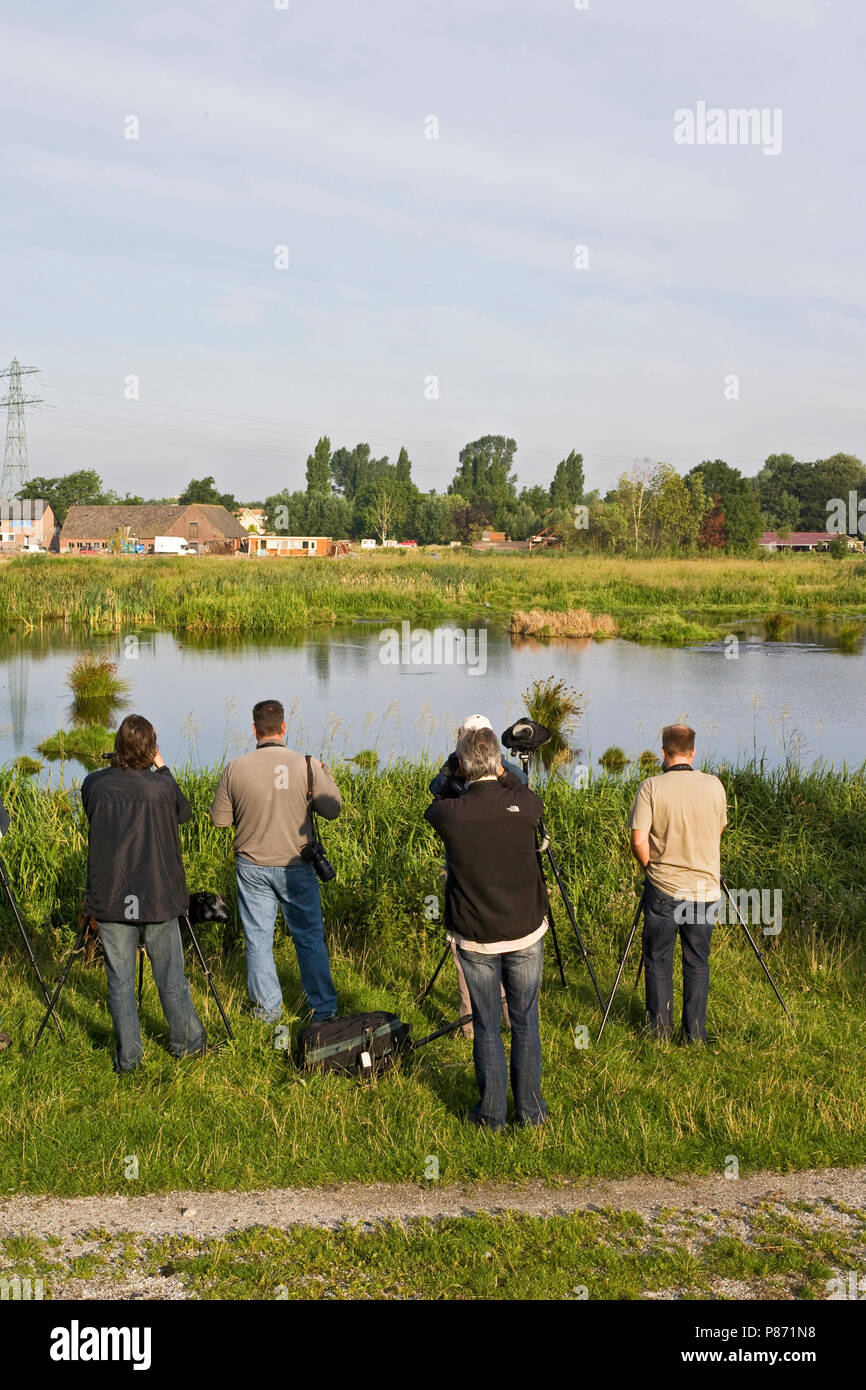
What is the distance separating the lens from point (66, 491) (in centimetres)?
12044

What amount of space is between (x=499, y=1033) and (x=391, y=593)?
45.1 m

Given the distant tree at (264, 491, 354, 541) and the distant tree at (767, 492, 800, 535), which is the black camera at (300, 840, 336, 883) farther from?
the distant tree at (767, 492, 800, 535)

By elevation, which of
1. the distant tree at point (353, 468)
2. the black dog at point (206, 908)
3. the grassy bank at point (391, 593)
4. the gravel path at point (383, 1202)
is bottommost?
the gravel path at point (383, 1202)

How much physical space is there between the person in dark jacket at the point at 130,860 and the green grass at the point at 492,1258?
164 centimetres

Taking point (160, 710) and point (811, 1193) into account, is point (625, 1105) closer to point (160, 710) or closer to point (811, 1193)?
point (811, 1193)

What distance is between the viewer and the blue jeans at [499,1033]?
5172 mm

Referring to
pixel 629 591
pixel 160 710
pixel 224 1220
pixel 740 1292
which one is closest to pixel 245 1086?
pixel 224 1220

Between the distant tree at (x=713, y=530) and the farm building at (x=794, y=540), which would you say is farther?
the farm building at (x=794, y=540)

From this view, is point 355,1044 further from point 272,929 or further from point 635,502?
point 635,502

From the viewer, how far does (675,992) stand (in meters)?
7.26

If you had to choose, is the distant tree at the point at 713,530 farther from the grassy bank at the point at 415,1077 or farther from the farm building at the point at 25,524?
the grassy bank at the point at 415,1077

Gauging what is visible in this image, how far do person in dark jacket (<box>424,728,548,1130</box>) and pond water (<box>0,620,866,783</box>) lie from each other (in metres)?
11.6

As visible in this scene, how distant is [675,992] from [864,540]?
97612mm

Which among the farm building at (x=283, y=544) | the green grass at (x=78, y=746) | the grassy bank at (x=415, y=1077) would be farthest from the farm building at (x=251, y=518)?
the grassy bank at (x=415, y=1077)
